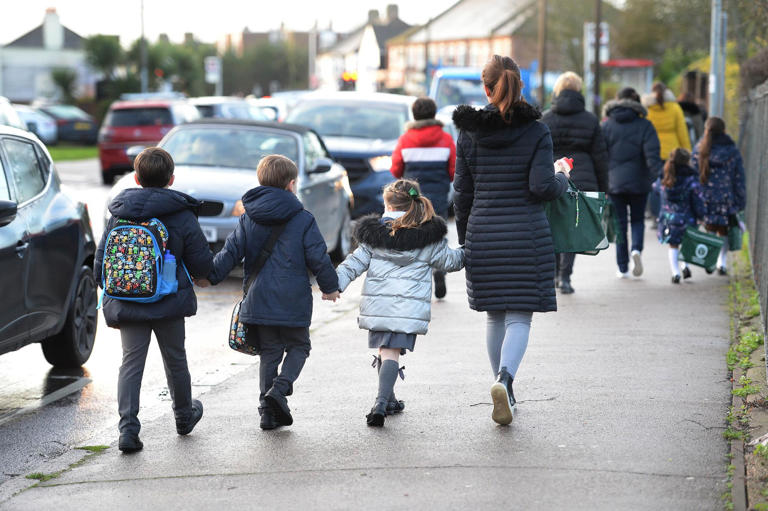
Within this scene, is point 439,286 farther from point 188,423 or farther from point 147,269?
point 147,269

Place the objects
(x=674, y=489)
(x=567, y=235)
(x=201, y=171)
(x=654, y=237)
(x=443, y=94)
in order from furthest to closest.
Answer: (x=443, y=94)
(x=654, y=237)
(x=201, y=171)
(x=567, y=235)
(x=674, y=489)

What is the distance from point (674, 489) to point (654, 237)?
11.8 metres

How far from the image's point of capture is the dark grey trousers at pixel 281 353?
20.5 ft

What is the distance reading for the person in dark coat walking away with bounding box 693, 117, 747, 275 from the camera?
11867mm

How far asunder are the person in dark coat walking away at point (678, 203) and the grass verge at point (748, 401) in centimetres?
107

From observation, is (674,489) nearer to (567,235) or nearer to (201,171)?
(567,235)

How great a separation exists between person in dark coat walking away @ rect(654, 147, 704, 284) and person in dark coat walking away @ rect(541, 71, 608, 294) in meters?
1.69

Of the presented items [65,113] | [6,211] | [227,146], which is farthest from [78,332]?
[65,113]

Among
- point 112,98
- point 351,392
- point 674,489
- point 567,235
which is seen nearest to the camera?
point 674,489

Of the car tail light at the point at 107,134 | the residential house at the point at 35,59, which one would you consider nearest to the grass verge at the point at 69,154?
the car tail light at the point at 107,134

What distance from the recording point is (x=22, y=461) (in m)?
6.02

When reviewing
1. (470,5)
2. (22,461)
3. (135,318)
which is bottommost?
(22,461)

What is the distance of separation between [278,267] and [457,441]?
1.21 m

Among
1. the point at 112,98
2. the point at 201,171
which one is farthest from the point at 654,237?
the point at 112,98
